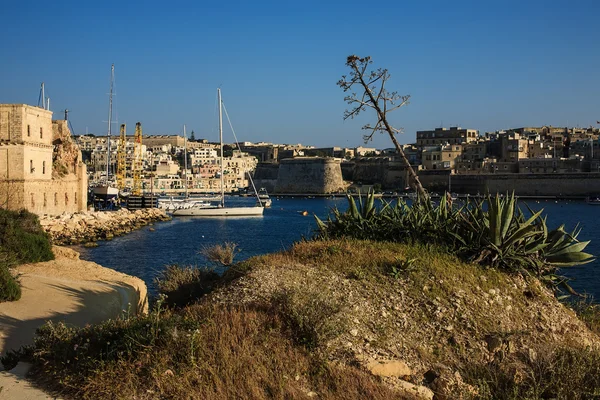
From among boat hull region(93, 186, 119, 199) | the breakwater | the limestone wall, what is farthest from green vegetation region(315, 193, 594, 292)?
boat hull region(93, 186, 119, 199)

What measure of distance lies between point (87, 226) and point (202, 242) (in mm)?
5425

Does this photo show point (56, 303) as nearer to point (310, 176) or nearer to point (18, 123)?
point (18, 123)

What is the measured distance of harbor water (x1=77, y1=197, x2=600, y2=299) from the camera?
17.0m

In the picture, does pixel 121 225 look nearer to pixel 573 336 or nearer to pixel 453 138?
pixel 573 336

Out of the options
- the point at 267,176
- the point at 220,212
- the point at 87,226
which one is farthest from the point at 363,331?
the point at 267,176

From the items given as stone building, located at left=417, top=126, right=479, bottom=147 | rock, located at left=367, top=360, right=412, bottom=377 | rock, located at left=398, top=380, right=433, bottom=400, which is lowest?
rock, located at left=398, top=380, right=433, bottom=400

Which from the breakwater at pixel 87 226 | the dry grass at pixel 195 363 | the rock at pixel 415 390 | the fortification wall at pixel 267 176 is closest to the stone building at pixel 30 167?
the breakwater at pixel 87 226

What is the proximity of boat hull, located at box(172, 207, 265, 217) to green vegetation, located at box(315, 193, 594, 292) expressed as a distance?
32675 mm

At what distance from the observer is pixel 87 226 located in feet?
90.3

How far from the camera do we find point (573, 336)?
220 inches

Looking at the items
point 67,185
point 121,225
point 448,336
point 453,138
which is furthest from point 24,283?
point 453,138

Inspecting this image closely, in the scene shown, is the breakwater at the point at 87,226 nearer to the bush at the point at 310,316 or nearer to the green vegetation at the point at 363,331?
the green vegetation at the point at 363,331

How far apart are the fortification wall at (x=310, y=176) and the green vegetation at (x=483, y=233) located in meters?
70.3

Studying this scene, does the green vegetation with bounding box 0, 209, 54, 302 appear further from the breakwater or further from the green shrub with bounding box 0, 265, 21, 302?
the breakwater
